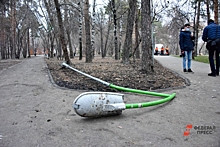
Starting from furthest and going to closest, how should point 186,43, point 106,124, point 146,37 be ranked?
point 186,43, point 146,37, point 106,124

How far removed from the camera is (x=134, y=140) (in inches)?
99.7

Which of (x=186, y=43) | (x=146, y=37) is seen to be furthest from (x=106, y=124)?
(x=186, y=43)

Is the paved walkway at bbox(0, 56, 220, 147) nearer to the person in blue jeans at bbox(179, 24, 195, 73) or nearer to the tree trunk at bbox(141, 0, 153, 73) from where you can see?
the tree trunk at bbox(141, 0, 153, 73)

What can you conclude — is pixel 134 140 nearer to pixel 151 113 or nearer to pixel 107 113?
pixel 107 113

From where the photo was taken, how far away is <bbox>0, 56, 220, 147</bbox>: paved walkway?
98.1 inches

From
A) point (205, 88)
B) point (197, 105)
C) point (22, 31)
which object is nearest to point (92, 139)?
point (197, 105)

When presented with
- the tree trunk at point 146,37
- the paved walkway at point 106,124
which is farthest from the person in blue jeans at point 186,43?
the paved walkway at point 106,124

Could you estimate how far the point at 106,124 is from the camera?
3012 mm

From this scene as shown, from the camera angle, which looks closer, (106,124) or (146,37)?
(106,124)

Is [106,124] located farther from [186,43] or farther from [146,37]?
[186,43]

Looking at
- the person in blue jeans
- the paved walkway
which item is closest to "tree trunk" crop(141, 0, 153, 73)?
the person in blue jeans

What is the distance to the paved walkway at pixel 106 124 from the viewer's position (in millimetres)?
2492

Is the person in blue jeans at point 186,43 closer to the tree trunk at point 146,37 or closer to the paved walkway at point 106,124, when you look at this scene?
the tree trunk at point 146,37

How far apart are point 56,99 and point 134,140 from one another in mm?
2462
